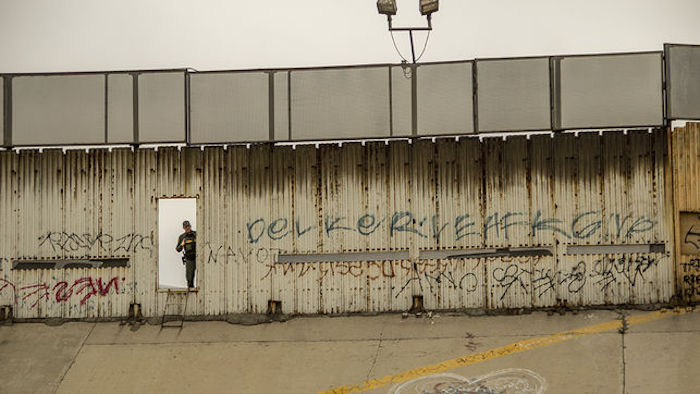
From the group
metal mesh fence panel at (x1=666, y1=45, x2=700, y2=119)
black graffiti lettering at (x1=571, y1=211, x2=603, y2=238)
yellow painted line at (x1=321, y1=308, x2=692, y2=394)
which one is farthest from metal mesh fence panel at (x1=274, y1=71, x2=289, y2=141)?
metal mesh fence panel at (x1=666, y1=45, x2=700, y2=119)

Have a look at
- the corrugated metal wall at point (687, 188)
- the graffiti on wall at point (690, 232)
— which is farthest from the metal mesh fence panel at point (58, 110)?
the graffiti on wall at point (690, 232)

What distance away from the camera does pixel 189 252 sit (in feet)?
44.2

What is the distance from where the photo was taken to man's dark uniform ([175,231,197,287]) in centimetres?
1342

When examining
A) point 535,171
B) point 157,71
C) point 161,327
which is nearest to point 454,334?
point 535,171

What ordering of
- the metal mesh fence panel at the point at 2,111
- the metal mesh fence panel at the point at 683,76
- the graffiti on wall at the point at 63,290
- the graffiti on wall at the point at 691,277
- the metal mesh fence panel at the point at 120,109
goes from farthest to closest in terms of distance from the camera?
the graffiti on wall at the point at 63,290 < the metal mesh fence panel at the point at 2,111 < the metal mesh fence panel at the point at 120,109 < the graffiti on wall at the point at 691,277 < the metal mesh fence panel at the point at 683,76

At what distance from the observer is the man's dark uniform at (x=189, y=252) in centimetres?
1342

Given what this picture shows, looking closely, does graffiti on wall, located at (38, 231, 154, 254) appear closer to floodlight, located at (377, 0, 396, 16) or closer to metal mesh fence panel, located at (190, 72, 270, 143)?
metal mesh fence panel, located at (190, 72, 270, 143)

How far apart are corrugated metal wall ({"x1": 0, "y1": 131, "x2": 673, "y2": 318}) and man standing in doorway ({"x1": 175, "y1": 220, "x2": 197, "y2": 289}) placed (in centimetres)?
19

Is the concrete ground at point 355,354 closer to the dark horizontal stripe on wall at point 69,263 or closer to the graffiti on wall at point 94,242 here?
the dark horizontal stripe on wall at point 69,263

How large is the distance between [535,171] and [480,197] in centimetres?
117

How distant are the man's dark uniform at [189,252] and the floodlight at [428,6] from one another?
248 inches

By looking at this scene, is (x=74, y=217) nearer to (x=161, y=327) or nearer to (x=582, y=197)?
(x=161, y=327)

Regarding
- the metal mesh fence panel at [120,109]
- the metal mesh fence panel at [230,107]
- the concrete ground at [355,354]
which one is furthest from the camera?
the metal mesh fence panel at [120,109]

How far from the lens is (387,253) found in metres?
13.2
